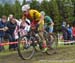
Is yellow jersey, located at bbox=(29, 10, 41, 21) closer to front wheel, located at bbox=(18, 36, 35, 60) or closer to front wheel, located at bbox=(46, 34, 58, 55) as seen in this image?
front wheel, located at bbox=(18, 36, 35, 60)

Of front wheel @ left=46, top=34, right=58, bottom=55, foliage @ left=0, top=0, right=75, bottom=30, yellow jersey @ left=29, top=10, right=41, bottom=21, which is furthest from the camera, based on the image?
foliage @ left=0, top=0, right=75, bottom=30

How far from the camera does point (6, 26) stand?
52.3 ft

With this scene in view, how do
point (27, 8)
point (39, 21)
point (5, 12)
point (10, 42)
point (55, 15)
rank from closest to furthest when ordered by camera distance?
1. point (27, 8)
2. point (39, 21)
3. point (10, 42)
4. point (55, 15)
5. point (5, 12)

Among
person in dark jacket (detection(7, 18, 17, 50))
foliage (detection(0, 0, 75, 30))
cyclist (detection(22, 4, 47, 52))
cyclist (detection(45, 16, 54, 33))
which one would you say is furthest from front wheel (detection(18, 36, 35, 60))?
foliage (detection(0, 0, 75, 30))

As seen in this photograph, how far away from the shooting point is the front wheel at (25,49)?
10.7m

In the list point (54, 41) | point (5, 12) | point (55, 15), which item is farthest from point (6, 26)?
point (5, 12)

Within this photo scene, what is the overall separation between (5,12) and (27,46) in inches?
2463

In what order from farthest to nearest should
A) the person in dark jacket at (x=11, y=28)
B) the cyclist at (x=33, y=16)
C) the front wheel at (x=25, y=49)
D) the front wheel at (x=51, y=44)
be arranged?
1. the person in dark jacket at (x=11, y=28)
2. the front wheel at (x=51, y=44)
3. the cyclist at (x=33, y=16)
4. the front wheel at (x=25, y=49)

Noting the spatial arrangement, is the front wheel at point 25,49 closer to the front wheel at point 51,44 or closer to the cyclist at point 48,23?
the front wheel at point 51,44

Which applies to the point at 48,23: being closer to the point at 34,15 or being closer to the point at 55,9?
the point at 34,15

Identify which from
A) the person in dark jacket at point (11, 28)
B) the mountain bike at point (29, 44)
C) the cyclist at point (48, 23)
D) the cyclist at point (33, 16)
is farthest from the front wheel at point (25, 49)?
the person in dark jacket at point (11, 28)

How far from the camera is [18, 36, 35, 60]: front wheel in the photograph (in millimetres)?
10659

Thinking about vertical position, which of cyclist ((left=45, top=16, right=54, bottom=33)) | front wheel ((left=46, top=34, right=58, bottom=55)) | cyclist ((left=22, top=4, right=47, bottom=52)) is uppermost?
cyclist ((left=22, top=4, right=47, bottom=52))

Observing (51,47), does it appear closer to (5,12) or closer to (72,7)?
(72,7)
